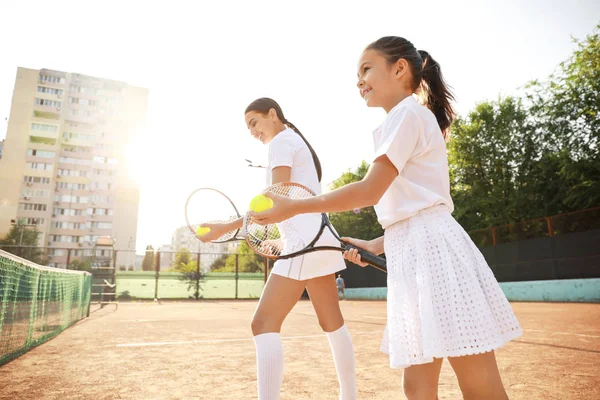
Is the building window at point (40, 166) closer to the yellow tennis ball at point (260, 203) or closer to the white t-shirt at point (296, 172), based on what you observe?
the white t-shirt at point (296, 172)

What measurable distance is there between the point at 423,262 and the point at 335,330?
3.78 ft

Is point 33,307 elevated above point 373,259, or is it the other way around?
point 373,259

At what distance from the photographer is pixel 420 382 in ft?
4.57

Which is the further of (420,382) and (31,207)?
(31,207)

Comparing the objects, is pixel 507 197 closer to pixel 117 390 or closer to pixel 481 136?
pixel 481 136

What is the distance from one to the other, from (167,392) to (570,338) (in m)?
5.36

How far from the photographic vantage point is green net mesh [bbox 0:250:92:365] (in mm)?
4801

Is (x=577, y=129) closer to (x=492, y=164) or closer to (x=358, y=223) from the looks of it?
(x=492, y=164)

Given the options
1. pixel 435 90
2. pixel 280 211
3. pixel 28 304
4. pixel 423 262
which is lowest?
pixel 28 304

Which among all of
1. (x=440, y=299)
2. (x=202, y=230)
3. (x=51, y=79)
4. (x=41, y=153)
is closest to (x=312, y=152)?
(x=202, y=230)

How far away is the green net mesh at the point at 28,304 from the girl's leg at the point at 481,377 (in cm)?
493

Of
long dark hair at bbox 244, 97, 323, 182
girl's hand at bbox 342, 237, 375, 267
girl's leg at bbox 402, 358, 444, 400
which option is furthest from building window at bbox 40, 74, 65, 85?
girl's leg at bbox 402, 358, 444, 400

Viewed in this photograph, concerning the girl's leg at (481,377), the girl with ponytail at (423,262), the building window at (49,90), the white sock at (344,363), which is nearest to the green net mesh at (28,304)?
the white sock at (344,363)

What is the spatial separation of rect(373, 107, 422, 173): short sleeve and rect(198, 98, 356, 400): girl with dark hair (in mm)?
916
